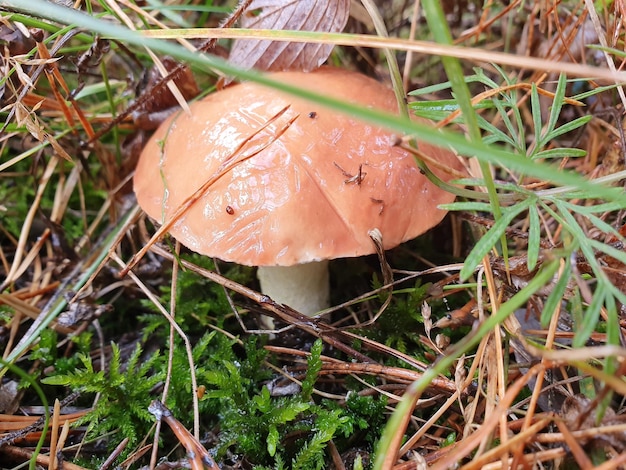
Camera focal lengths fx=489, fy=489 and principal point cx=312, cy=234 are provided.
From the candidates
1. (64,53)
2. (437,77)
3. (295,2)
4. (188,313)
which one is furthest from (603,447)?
(64,53)

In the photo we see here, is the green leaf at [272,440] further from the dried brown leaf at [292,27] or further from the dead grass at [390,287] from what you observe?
the dried brown leaf at [292,27]

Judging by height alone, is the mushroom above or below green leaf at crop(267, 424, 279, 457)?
above

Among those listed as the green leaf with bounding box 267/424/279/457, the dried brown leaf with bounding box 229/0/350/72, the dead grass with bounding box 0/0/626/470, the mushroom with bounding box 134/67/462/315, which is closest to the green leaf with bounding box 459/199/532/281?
the dead grass with bounding box 0/0/626/470

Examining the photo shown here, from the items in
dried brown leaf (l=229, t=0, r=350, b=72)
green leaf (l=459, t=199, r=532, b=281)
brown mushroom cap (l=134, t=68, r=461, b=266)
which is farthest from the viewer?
dried brown leaf (l=229, t=0, r=350, b=72)

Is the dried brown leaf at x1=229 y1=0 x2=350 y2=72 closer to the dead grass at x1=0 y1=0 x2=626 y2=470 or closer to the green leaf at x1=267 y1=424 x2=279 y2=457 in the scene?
the dead grass at x1=0 y1=0 x2=626 y2=470

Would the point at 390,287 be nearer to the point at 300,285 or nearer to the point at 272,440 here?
the point at 300,285

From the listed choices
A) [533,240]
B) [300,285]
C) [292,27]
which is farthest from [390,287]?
[292,27]
